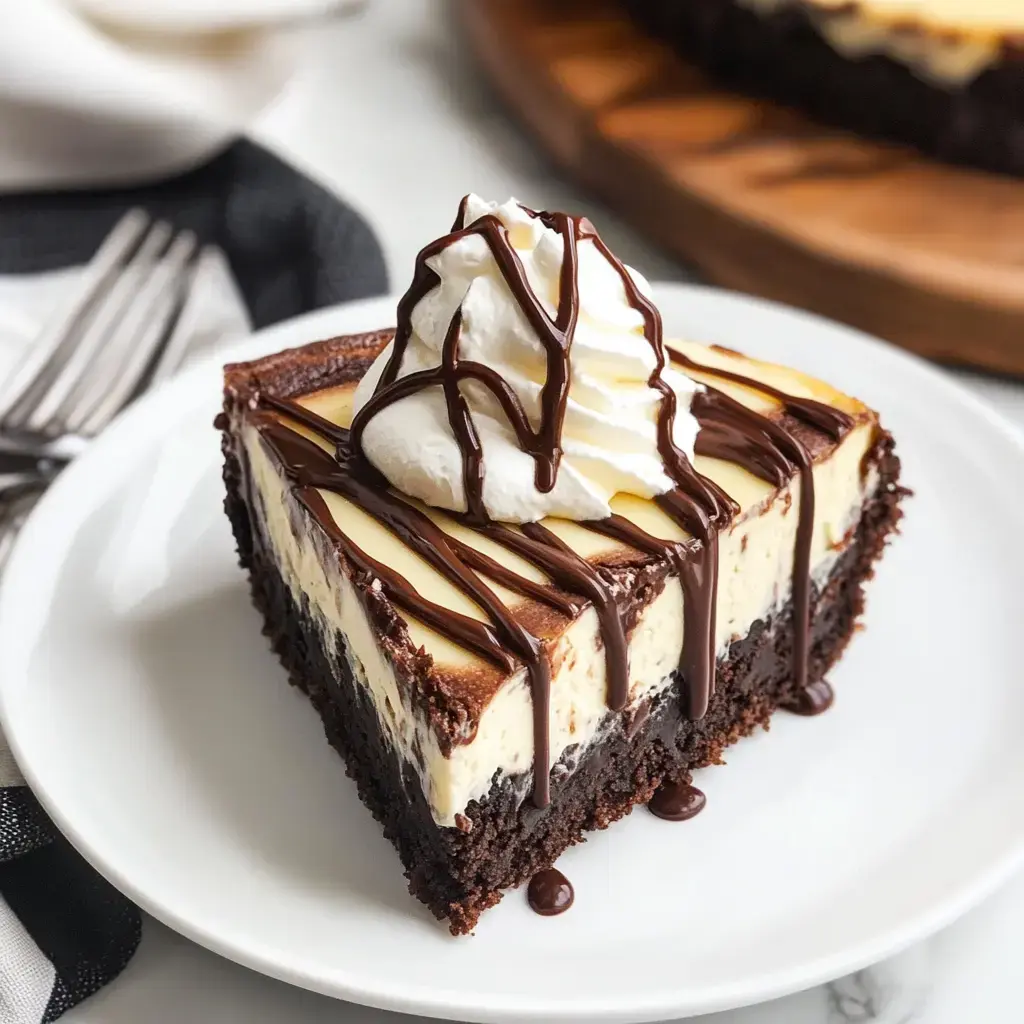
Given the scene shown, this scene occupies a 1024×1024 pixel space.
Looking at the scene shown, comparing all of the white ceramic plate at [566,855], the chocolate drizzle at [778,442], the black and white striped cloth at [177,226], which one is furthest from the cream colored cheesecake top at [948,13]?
the chocolate drizzle at [778,442]

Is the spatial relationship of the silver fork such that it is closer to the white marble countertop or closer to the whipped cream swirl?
the white marble countertop

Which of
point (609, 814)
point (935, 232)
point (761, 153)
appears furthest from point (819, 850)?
point (761, 153)

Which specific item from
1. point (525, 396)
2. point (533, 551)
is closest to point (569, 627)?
point (533, 551)

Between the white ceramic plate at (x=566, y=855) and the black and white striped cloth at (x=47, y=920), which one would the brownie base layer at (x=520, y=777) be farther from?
the black and white striped cloth at (x=47, y=920)

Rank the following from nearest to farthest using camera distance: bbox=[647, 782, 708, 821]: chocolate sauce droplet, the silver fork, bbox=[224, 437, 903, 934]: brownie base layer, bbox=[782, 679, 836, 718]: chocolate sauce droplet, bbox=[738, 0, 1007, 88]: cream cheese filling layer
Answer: bbox=[224, 437, 903, 934]: brownie base layer
bbox=[647, 782, 708, 821]: chocolate sauce droplet
bbox=[782, 679, 836, 718]: chocolate sauce droplet
the silver fork
bbox=[738, 0, 1007, 88]: cream cheese filling layer

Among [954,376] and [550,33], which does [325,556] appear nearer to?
[954,376]

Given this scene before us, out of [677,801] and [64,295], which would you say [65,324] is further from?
[677,801]

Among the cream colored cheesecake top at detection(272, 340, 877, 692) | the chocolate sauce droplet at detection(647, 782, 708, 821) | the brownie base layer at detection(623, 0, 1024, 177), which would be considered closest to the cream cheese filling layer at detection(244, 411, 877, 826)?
the cream colored cheesecake top at detection(272, 340, 877, 692)
